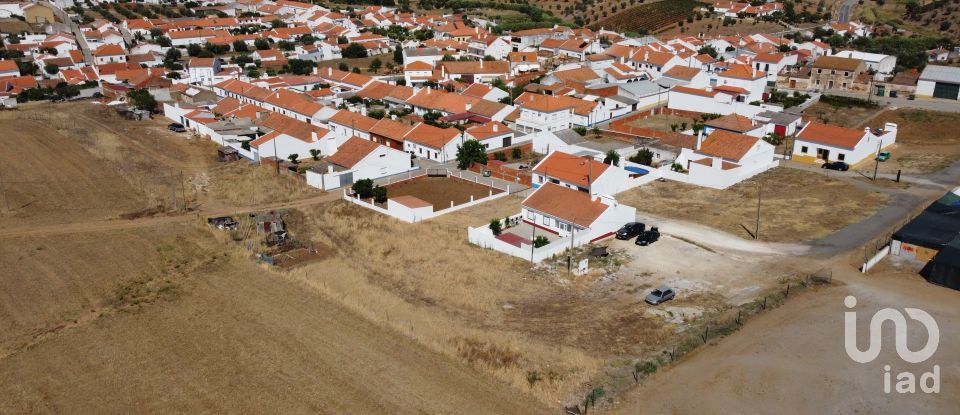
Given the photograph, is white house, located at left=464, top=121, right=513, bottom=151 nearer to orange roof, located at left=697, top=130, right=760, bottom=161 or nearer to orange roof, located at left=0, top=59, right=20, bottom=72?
orange roof, located at left=697, top=130, right=760, bottom=161

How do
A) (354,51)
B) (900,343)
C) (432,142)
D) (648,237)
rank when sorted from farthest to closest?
(354,51) → (432,142) → (648,237) → (900,343)

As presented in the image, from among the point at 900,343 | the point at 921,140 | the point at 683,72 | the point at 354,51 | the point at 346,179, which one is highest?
the point at 683,72

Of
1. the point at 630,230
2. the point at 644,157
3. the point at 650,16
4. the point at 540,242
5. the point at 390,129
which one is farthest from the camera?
the point at 650,16

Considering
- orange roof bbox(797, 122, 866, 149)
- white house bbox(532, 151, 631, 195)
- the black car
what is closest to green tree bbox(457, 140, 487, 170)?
white house bbox(532, 151, 631, 195)

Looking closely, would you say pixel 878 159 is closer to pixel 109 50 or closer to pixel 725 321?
pixel 725 321

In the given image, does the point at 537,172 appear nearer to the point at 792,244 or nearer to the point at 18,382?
the point at 792,244

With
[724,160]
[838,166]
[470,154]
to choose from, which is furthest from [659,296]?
[838,166]
